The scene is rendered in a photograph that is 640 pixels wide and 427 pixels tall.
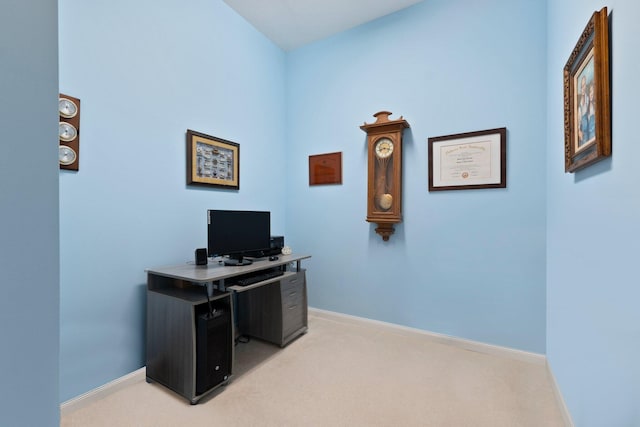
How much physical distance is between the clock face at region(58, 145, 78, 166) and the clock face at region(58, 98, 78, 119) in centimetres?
18

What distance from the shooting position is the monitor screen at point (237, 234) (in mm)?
2113

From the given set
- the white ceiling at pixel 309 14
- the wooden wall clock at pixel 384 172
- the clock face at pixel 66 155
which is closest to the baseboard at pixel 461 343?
the wooden wall clock at pixel 384 172

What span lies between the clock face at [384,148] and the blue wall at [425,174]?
0.58ft

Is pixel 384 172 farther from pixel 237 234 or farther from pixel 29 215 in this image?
pixel 29 215

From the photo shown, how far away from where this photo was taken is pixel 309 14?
2.79 meters

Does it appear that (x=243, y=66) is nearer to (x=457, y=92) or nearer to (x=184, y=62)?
(x=184, y=62)

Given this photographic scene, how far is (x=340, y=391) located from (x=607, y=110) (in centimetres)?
201

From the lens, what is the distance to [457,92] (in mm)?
2492

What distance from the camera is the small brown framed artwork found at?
122 inches

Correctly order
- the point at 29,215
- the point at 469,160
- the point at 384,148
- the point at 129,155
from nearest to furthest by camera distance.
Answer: the point at 29,215, the point at 129,155, the point at 469,160, the point at 384,148

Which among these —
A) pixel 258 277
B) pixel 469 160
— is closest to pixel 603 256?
pixel 469 160

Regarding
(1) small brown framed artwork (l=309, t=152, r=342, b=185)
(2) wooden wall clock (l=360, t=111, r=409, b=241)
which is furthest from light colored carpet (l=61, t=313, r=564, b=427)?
(1) small brown framed artwork (l=309, t=152, r=342, b=185)

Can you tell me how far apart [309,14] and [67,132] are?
235 centimetres

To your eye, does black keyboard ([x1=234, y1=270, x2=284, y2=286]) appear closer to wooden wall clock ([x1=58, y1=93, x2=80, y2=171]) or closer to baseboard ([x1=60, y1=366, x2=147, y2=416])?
baseboard ([x1=60, y1=366, x2=147, y2=416])
